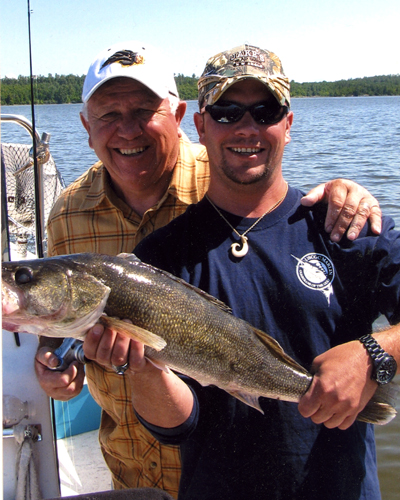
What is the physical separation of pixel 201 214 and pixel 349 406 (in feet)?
3.71

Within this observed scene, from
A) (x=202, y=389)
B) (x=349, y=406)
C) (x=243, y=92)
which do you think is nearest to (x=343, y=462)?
(x=349, y=406)

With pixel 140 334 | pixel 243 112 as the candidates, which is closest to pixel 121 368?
pixel 140 334

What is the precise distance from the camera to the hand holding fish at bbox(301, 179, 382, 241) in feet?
7.52

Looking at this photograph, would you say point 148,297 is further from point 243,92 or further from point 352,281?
point 243,92

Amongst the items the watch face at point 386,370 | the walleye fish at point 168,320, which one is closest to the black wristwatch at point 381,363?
the watch face at point 386,370

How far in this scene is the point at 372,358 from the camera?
6.88ft

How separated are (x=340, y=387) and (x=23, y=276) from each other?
56.6 inches

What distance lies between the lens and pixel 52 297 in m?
2.13

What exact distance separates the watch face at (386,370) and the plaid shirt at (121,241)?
1.37m

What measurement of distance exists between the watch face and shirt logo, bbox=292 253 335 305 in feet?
1.18

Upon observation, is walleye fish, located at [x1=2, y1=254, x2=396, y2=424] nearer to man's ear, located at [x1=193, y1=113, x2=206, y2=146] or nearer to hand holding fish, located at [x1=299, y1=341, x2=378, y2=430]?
hand holding fish, located at [x1=299, y1=341, x2=378, y2=430]

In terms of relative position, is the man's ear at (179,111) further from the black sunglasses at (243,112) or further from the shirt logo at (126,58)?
the black sunglasses at (243,112)

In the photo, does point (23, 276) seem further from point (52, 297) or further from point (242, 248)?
point (242, 248)

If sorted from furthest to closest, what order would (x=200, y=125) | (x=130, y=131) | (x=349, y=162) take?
1. (x=349, y=162)
2. (x=130, y=131)
3. (x=200, y=125)
